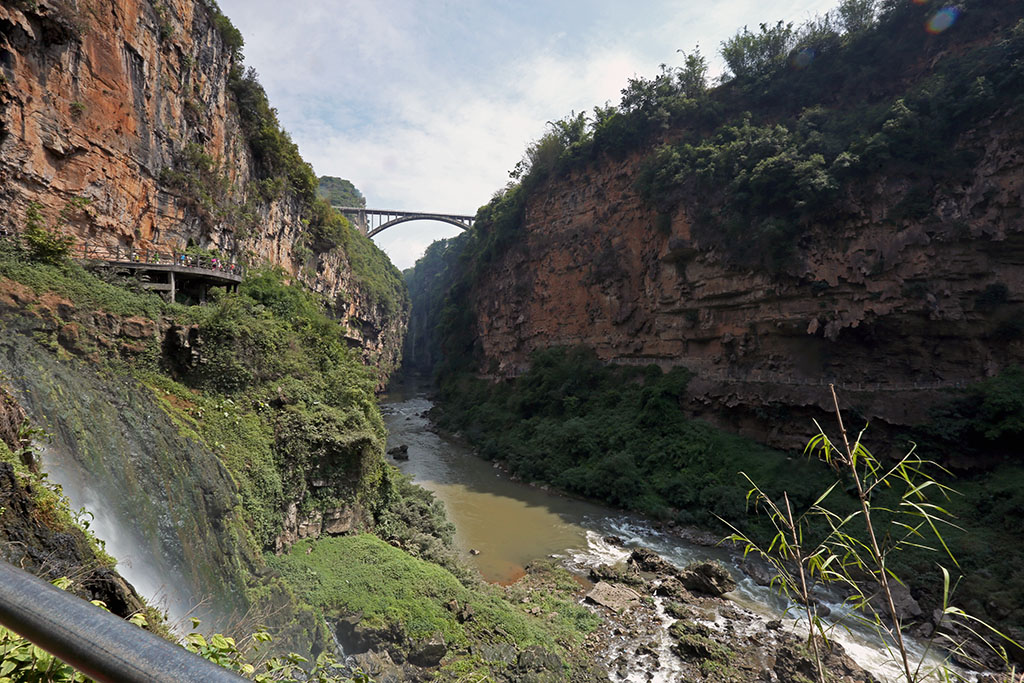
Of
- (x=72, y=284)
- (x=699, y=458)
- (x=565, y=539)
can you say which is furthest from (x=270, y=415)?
(x=699, y=458)

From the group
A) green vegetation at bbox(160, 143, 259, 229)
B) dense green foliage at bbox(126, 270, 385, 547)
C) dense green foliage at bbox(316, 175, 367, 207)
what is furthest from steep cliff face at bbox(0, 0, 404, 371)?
dense green foliage at bbox(316, 175, 367, 207)

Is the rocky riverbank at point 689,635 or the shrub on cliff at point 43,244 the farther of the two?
the shrub on cliff at point 43,244

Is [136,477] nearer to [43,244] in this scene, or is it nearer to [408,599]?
[408,599]

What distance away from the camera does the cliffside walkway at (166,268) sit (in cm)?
1210

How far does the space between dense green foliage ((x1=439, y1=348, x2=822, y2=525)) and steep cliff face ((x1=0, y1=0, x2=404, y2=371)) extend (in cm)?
1494

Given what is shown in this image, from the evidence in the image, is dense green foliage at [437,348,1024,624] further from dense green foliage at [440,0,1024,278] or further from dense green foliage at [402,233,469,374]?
dense green foliage at [402,233,469,374]

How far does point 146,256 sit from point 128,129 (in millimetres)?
3664

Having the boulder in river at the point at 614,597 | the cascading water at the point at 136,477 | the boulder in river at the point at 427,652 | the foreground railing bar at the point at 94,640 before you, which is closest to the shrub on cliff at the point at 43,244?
the cascading water at the point at 136,477

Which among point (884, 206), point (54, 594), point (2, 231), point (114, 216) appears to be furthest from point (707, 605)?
point (114, 216)

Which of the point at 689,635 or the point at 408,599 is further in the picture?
the point at 689,635

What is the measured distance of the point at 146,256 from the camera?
46.2ft

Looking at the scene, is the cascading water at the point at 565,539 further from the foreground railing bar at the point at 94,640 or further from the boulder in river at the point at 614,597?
the foreground railing bar at the point at 94,640

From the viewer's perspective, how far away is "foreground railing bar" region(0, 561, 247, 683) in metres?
1.25

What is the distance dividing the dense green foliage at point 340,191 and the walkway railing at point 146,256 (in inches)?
2095
